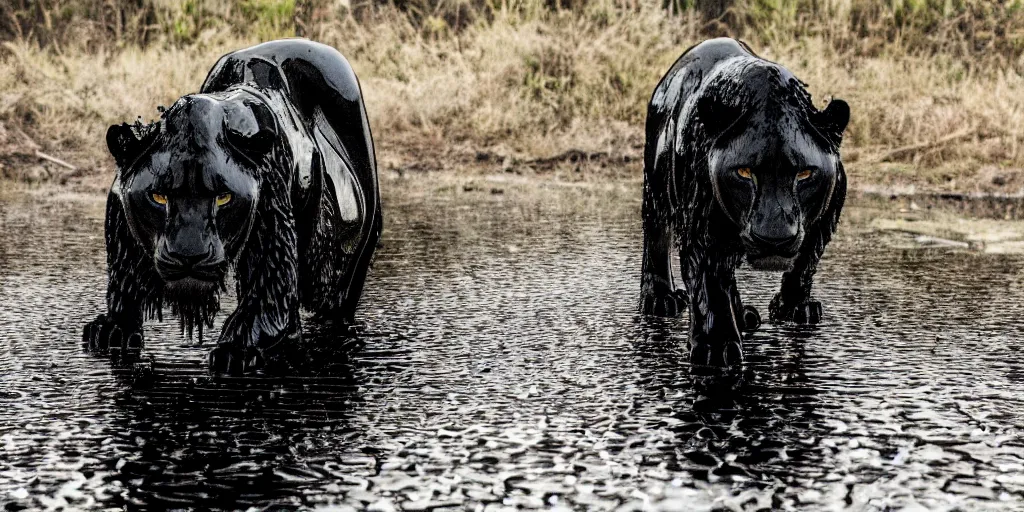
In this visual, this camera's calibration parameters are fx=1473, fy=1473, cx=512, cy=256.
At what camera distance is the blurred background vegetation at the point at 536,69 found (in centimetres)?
1502

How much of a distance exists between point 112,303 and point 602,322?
7.75 ft

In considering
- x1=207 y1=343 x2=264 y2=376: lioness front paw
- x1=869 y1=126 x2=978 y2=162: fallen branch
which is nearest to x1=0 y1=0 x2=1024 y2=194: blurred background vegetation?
x1=869 y1=126 x2=978 y2=162: fallen branch

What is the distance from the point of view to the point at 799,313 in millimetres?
7293

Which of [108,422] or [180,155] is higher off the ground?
[180,155]

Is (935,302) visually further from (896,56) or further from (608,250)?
A: (896,56)

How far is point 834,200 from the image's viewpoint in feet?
21.9

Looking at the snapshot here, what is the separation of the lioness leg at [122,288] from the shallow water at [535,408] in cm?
15

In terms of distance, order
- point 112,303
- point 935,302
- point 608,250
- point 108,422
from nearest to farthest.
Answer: point 108,422, point 112,303, point 935,302, point 608,250

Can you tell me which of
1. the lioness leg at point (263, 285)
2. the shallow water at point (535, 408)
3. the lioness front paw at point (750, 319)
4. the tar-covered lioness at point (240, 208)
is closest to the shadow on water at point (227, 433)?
the shallow water at point (535, 408)

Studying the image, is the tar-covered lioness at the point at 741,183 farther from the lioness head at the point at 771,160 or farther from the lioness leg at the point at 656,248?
the lioness leg at the point at 656,248

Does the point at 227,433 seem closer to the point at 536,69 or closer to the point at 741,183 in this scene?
the point at 741,183

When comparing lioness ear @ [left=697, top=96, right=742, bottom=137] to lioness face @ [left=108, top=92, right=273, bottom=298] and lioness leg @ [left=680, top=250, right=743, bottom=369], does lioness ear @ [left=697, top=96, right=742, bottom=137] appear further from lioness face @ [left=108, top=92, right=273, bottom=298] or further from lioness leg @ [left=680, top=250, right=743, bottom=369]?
lioness face @ [left=108, top=92, right=273, bottom=298]

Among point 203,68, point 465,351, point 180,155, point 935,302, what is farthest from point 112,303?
point 203,68

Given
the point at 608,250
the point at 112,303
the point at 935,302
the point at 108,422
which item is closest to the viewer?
the point at 108,422
